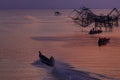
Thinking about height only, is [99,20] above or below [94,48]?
above

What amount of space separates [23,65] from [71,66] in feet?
9.17

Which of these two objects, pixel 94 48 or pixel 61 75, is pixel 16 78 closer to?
pixel 61 75

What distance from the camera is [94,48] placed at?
105ft

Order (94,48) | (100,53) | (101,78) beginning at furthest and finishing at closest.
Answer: (94,48), (100,53), (101,78)

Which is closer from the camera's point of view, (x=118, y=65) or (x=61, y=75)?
(x=61, y=75)

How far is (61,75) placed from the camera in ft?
62.5

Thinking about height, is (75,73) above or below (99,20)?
below

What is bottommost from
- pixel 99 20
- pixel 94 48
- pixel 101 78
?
pixel 101 78

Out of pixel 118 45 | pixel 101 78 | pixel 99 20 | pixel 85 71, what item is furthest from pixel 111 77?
pixel 99 20

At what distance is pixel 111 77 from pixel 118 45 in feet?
52.0

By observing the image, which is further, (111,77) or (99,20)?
(99,20)

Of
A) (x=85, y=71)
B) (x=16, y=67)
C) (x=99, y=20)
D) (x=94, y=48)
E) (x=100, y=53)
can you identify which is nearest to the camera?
(x=85, y=71)

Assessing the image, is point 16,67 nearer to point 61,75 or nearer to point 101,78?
point 61,75

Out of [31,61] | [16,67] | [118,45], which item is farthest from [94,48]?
[16,67]
